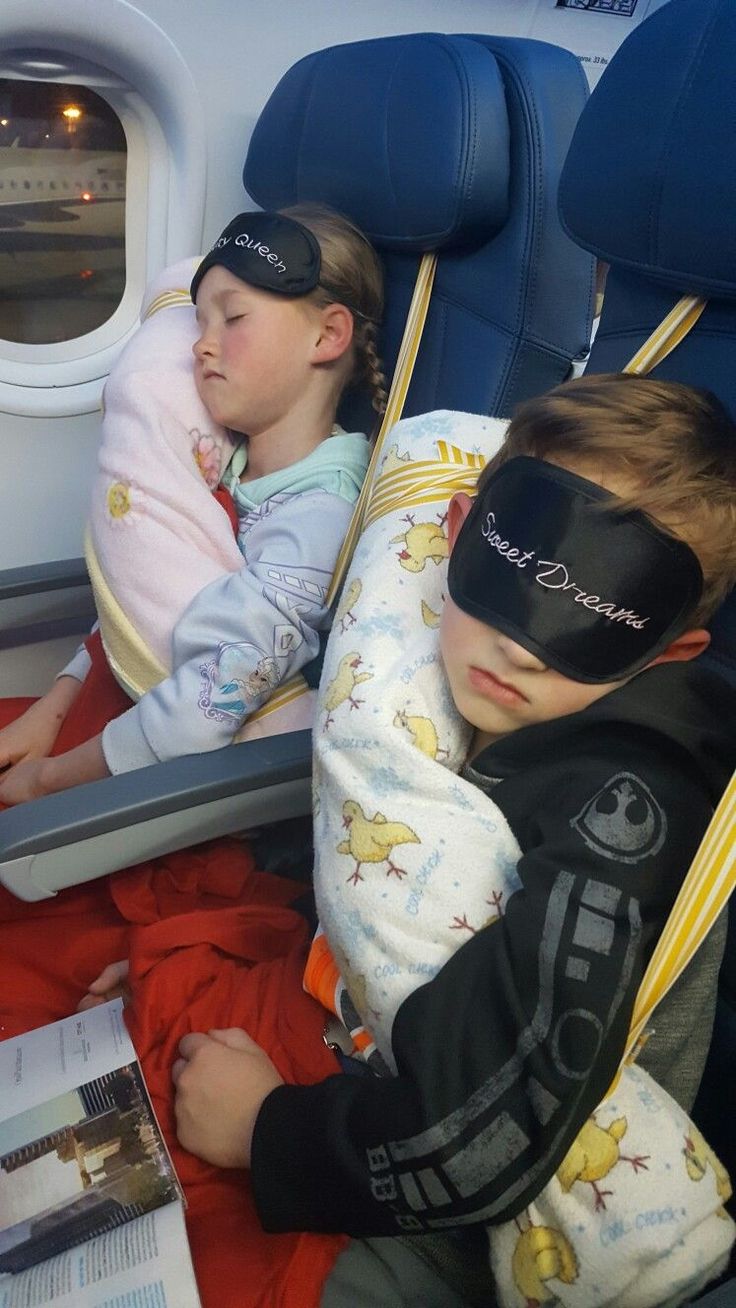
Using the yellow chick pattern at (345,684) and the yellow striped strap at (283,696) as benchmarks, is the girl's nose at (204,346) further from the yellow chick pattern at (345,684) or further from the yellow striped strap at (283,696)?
the yellow chick pattern at (345,684)

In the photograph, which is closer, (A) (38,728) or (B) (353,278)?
(B) (353,278)

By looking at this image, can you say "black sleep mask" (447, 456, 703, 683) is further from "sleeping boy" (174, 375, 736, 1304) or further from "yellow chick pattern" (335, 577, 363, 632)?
"yellow chick pattern" (335, 577, 363, 632)

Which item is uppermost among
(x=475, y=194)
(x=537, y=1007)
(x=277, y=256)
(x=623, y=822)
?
(x=475, y=194)

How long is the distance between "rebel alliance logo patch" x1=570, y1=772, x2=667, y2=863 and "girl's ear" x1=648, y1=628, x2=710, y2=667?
154mm

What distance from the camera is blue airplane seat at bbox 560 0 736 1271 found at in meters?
0.91

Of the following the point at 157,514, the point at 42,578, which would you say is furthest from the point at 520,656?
the point at 42,578

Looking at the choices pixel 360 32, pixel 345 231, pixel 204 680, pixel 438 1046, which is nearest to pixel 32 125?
pixel 360 32

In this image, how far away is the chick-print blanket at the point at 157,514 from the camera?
143 centimetres

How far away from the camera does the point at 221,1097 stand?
0.94 metres

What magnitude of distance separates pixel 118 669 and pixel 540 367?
81 centimetres

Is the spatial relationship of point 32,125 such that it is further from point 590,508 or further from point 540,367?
point 590,508

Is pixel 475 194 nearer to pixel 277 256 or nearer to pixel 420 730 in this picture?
pixel 277 256

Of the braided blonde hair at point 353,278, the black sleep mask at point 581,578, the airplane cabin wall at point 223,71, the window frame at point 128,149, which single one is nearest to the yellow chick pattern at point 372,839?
the black sleep mask at point 581,578

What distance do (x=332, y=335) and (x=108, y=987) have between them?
1066 millimetres
